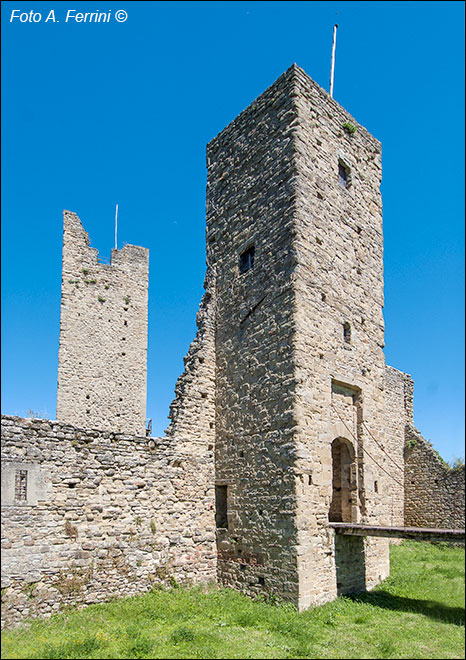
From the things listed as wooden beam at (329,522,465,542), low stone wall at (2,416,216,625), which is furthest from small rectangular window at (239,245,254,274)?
wooden beam at (329,522,465,542)

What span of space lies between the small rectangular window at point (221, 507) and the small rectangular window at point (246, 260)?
511 centimetres

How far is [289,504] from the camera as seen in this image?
33.6 ft

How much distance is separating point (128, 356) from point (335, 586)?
40.1 feet

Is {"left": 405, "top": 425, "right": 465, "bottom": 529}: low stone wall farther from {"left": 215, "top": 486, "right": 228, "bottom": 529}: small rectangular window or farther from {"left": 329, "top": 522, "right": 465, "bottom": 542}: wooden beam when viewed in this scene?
{"left": 215, "top": 486, "right": 228, "bottom": 529}: small rectangular window

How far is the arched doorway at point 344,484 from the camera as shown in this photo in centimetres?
1198

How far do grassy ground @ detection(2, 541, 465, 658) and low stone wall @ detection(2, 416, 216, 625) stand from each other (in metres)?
0.47

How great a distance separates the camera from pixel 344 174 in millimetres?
13656

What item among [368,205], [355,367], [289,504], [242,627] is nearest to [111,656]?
[242,627]

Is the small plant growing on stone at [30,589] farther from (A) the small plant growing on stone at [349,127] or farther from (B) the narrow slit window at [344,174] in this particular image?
(A) the small plant growing on stone at [349,127]

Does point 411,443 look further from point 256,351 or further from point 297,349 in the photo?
point 297,349

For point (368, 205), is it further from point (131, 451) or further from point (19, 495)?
point (19, 495)

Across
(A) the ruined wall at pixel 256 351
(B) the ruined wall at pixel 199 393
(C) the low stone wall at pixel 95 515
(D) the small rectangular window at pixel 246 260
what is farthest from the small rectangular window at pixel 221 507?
(D) the small rectangular window at pixel 246 260

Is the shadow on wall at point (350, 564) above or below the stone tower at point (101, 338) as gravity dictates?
below

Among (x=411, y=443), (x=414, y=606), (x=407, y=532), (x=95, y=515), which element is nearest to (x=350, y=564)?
(x=414, y=606)
